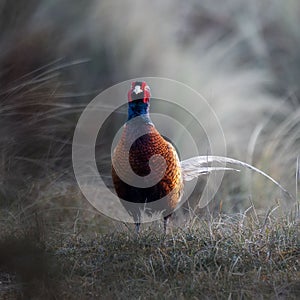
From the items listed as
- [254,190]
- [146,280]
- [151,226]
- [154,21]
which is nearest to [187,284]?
[146,280]

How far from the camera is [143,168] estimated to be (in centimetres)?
496

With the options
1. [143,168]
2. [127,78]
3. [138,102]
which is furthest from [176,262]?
[127,78]

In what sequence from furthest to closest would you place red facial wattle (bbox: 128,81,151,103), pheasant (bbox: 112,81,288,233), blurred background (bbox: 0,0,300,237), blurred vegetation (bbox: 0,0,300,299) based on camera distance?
blurred background (bbox: 0,0,300,237) → red facial wattle (bbox: 128,81,151,103) → pheasant (bbox: 112,81,288,233) → blurred vegetation (bbox: 0,0,300,299)

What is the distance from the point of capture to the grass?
397cm

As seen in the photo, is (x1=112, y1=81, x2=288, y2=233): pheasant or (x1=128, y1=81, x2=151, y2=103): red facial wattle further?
(x1=128, y1=81, x2=151, y2=103): red facial wattle

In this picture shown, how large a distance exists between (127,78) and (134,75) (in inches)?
4.3

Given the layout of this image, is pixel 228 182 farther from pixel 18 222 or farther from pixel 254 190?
pixel 18 222

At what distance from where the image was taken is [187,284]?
407cm

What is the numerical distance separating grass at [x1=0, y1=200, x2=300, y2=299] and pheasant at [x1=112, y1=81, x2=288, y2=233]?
0.57 ft

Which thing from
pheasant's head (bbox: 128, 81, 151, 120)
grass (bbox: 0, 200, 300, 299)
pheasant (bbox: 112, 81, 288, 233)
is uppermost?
pheasant's head (bbox: 128, 81, 151, 120)

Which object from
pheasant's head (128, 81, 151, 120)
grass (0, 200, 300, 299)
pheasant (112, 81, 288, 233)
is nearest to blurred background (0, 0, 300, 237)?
grass (0, 200, 300, 299)

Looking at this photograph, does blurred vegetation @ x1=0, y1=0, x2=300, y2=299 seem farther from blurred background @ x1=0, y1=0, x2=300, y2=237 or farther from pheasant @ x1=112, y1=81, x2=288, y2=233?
pheasant @ x1=112, y1=81, x2=288, y2=233

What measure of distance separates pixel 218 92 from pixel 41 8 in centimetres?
188

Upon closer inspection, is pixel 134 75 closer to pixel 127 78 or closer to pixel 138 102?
pixel 127 78
